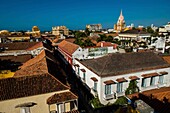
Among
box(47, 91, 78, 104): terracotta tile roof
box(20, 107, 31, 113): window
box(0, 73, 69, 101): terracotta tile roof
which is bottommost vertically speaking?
box(20, 107, 31, 113): window

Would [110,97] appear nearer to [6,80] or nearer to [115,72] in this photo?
[115,72]

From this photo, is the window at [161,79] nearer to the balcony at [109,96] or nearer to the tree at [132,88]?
the tree at [132,88]

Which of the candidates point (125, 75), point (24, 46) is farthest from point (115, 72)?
point (24, 46)

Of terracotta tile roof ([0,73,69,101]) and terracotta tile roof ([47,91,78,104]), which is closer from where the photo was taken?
terracotta tile roof ([0,73,69,101])

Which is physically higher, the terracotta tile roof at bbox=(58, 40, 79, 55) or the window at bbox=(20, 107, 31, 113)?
the terracotta tile roof at bbox=(58, 40, 79, 55)

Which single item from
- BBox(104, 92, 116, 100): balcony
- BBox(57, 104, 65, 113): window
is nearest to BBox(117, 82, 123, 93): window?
BBox(104, 92, 116, 100): balcony

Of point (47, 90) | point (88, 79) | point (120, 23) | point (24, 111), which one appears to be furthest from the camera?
point (120, 23)

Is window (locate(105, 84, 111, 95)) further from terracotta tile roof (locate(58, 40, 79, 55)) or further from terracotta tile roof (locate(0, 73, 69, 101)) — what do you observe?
terracotta tile roof (locate(58, 40, 79, 55))
